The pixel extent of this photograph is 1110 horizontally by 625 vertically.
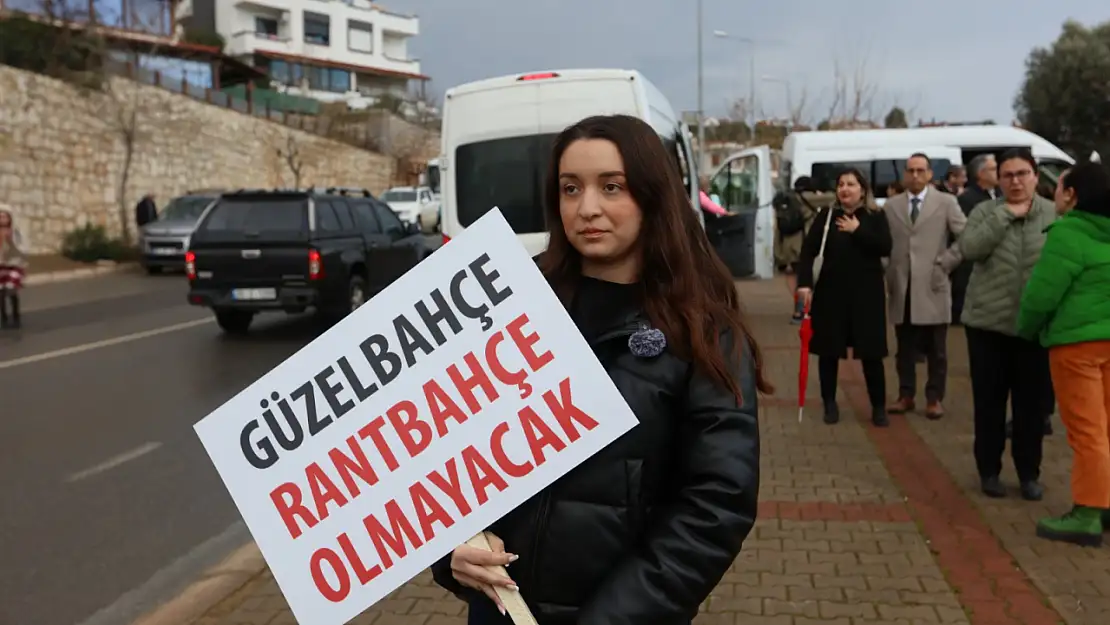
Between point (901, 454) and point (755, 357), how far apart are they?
185 inches

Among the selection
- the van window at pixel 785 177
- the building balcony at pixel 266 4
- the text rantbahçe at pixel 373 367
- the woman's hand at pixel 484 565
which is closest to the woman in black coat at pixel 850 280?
the text rantbahçe at pixel 373 367

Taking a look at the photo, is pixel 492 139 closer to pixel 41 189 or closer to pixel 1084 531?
pixel 1084 531

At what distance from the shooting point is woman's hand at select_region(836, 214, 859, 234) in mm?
6520

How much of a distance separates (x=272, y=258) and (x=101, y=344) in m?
2.30

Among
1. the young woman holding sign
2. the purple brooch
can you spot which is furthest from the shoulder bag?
the purple brooch

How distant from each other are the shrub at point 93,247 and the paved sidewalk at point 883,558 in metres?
20.8

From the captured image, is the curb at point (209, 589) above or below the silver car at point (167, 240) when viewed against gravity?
below

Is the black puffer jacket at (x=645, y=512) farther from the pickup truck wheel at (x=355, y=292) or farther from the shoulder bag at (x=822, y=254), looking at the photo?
the pickup truck wheel at (x=355, y=292)

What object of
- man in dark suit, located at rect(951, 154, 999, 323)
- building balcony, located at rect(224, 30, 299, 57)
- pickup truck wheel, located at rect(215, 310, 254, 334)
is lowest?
pickup truck wheel, located at rect(215, 310, 254, 334)

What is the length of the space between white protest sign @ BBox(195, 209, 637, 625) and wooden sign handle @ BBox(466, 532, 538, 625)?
1.2 inches

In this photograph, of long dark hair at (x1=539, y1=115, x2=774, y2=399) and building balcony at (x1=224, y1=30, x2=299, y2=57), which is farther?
building balcony at (x1=224, y1=30, x2=299, y2=57)

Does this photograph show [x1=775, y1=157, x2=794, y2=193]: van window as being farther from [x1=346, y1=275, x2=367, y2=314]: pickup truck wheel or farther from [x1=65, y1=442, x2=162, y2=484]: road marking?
[x1=65, y1=442, x2=162, y2=484]: road marking

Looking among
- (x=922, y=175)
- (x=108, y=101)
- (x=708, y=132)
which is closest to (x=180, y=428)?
(x=922, y=175)

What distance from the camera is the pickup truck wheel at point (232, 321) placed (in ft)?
41.5
